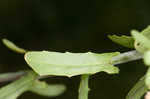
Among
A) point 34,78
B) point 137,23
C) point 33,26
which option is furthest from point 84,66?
point 33,26

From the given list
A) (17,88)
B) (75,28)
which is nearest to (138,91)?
(17,88)

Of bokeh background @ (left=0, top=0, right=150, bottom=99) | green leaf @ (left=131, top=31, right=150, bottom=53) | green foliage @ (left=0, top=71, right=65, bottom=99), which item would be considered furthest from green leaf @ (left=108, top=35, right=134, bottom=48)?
bokeh background @ (left=0, top=0, right=150, bottom=99)

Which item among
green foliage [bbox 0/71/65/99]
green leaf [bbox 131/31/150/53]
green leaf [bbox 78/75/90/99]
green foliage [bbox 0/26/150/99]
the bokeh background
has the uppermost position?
green leaf [bbox 131/31/150/53]

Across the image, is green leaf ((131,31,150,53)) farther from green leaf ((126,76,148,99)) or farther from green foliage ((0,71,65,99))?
green foliage ((0,71,65,99))

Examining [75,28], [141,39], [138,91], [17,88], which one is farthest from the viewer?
[75,28]

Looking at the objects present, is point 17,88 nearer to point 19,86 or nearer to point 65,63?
point 19,86
